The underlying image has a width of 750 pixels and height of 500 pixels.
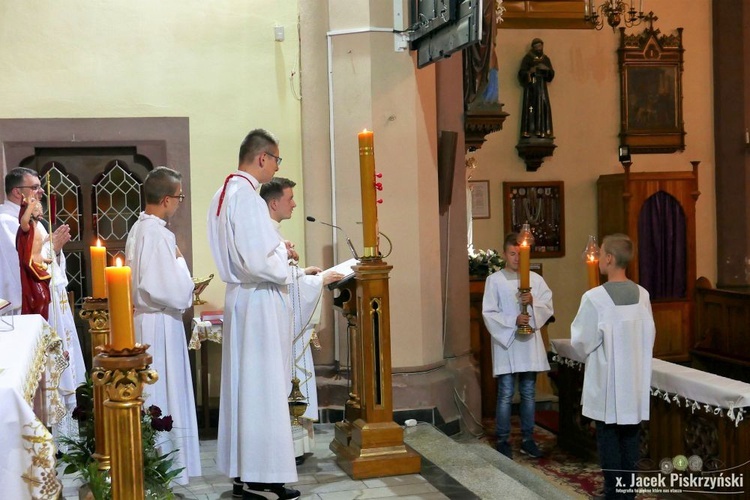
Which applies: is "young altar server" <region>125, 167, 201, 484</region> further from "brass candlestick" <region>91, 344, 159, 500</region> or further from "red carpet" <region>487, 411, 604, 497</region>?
"red carpet" <region>487, 411, 604, 497</region>

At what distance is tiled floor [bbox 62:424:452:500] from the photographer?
472 cm

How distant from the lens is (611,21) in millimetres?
10297

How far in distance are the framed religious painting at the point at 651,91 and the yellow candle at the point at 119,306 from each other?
10209mm

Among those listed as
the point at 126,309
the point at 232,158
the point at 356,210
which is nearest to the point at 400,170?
the point at 356,210

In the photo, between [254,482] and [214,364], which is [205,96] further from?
[254,482]

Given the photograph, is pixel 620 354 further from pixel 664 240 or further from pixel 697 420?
pixel 664 240

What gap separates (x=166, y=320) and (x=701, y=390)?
3.32m

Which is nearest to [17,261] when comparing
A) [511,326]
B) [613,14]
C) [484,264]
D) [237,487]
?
[237,487]

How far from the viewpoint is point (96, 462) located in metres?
3.51

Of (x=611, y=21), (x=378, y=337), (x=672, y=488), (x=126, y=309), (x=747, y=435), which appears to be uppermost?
(x=611, y=21)

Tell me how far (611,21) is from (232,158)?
5.29 metres

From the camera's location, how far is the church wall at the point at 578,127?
37.8 ft

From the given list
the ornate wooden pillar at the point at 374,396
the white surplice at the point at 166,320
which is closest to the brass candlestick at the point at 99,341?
the white surplice at the point at 166,320

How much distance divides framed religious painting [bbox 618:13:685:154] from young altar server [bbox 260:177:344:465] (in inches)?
285
